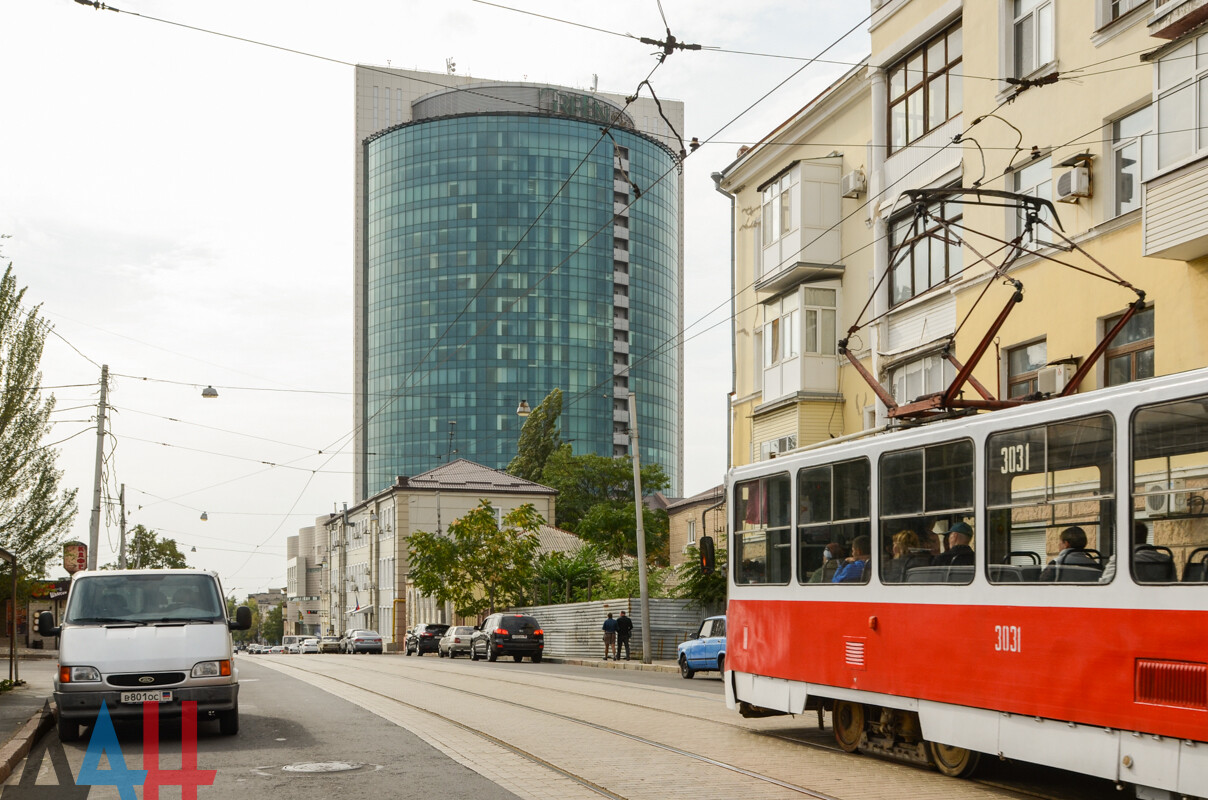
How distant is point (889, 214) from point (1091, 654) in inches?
764

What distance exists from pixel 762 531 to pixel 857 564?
2.19m

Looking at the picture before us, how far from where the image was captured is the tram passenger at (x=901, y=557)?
37.3 ft

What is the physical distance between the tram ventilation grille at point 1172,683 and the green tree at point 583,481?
90.4m

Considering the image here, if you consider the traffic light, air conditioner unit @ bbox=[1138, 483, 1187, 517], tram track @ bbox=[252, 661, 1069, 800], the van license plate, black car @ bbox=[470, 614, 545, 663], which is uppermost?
air conditioner unit @ bbox=[1138, 483, 1187, 517]

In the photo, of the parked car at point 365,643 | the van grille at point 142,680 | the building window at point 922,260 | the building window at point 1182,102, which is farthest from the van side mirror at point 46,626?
the parked car at point 365,643

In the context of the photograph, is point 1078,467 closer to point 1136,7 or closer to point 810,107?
point 1136,7

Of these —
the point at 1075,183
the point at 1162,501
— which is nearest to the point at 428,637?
the point at 1075,183

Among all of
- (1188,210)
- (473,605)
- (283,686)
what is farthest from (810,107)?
(473,605)

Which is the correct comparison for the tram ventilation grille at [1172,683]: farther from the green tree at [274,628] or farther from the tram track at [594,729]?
the green tree at [274,628]

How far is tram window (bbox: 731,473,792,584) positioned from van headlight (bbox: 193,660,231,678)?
5.61 metres

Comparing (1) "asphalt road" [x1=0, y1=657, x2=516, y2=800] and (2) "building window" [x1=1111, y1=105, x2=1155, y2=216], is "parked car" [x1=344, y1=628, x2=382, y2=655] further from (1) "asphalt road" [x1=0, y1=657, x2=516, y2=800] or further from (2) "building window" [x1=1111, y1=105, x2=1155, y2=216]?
(2) "building window" [x1=1111, y1=105, x2=1155, y2=216]

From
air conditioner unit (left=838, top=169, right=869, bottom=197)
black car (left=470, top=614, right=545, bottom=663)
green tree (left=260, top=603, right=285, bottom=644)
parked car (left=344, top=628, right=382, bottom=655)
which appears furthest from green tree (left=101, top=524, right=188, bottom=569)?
green tree (left=260, top=603, right=285, bottom=644)

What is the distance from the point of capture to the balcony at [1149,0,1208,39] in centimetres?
1709

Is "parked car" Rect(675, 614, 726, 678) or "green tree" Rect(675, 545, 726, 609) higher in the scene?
"green tree" Rect(675, 545, 726, 609)
